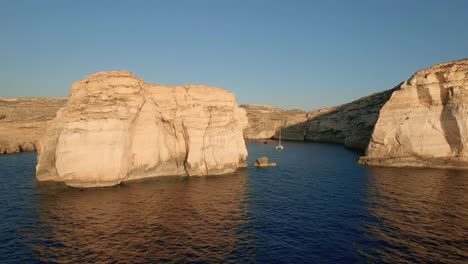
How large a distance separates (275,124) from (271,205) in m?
123

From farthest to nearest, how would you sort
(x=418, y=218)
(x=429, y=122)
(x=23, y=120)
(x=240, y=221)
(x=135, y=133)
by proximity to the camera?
(x=23, y=120) < (x=429, y=122) < (x=135, y=133) < (x=418, y=218) < (x=240, y=221)

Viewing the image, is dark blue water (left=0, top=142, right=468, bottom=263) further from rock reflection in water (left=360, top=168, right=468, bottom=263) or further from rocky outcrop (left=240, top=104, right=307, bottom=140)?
rocky outcrop (left=240, top=104, right=307, bottom=140)

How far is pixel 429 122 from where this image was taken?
64.8m

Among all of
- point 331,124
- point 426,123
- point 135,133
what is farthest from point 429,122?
point 331,124

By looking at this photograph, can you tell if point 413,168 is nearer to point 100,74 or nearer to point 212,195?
point 212,195

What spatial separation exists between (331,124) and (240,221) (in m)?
109

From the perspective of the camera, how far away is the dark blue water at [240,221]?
25.6 m

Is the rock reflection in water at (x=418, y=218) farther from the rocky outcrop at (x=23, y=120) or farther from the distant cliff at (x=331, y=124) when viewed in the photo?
the rocky outcrop at (x=23, y=120)

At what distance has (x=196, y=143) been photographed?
5581 centimetres

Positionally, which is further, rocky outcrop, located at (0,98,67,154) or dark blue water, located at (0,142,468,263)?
rocky outcrop, located at (0,98,67,154)

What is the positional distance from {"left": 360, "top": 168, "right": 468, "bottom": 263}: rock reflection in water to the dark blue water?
92 mm

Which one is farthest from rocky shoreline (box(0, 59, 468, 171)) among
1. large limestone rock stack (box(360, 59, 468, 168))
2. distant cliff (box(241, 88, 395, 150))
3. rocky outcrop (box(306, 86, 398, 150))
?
distant cliff (box(241, 88, 395, 150))

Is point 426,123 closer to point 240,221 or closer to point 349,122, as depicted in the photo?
point 240,221

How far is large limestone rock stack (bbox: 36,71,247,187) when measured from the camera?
4466cm
